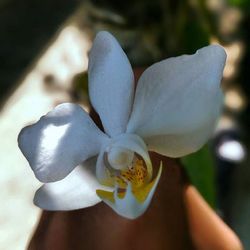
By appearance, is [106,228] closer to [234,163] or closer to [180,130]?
[180,130]

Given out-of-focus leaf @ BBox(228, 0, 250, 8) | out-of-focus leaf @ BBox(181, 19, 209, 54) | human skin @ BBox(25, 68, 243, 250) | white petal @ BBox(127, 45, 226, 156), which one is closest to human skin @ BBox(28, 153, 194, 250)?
human skin @ BBox(25, 68, 243, 250)

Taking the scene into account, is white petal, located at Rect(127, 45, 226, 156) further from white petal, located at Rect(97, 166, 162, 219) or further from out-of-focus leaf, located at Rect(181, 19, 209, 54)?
out-of-focus leaf, located at Rect(181, 19, 209, 54)

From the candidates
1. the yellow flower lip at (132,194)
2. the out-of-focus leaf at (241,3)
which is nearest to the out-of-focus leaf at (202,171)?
the yellow flower lip at (132,194)

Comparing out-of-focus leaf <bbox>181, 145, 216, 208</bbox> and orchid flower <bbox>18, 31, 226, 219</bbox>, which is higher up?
orchid flower <bbox>18, 31, 226, 219</bbox>

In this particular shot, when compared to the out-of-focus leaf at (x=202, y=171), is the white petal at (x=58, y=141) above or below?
above

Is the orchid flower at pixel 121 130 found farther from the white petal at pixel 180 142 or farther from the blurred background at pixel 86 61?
the blurred background at pixel 86 61

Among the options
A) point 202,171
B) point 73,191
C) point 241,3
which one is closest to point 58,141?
point 73,191

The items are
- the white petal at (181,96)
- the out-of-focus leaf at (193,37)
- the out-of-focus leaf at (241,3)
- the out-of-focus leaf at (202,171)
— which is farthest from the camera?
the out-of-focus leaf at (241,3)

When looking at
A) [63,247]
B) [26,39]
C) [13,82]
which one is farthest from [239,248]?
[26,39]
